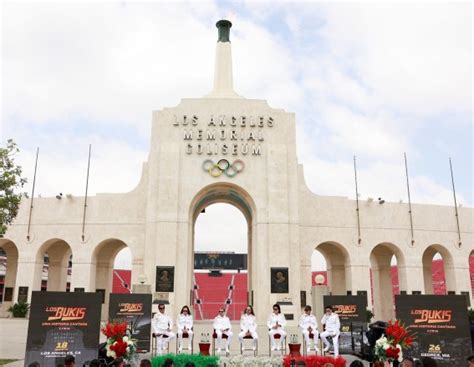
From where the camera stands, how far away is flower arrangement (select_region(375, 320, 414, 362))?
941 cm

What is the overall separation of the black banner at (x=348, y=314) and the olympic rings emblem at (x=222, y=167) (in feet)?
38.3

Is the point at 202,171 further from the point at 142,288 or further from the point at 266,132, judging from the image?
the point at 142,288

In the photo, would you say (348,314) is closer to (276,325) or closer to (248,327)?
(276,325)

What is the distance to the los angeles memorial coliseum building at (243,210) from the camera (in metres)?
25.0

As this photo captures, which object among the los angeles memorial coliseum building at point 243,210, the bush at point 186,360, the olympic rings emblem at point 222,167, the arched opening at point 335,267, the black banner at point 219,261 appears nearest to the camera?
the bush at point 186,360

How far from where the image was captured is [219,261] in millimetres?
59094

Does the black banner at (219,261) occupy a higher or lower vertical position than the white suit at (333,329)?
higher

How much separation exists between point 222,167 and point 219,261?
35184 millimetres

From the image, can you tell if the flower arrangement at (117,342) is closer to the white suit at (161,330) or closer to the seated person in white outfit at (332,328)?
the white suit at (161,330)

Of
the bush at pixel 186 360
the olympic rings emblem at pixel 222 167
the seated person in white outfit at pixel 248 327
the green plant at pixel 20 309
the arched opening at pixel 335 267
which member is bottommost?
the bush at pixel 186 360

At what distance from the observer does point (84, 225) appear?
26.8 meters

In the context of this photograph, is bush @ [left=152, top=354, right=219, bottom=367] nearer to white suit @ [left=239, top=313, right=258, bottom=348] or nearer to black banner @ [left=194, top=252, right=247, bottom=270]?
white suit @ [left=239, top=313, right=258, bottom=348]

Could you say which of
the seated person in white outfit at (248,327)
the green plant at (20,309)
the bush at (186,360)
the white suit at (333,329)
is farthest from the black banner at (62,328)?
the green plant at (20,309)

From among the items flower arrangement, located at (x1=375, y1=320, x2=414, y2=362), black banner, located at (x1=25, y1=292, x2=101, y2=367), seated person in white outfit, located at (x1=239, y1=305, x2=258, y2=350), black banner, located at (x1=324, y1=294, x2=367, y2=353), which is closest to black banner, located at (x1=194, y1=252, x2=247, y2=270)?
seated person in white outfit, located at (x1=239, y1=305, x2=258, y2=350)
